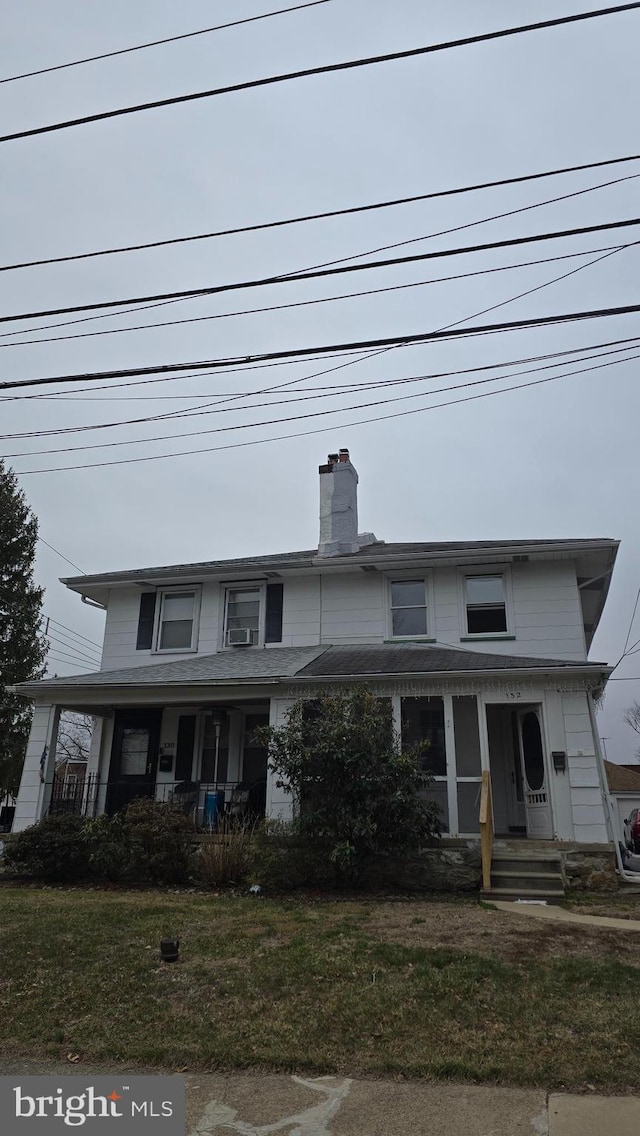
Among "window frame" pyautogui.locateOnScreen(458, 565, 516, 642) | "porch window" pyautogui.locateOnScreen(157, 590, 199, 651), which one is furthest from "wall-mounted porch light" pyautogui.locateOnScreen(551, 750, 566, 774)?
"porch window" pyautogui.locateOnScreen(157, 590, 199, 651)

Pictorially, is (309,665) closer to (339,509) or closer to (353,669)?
(353,669)

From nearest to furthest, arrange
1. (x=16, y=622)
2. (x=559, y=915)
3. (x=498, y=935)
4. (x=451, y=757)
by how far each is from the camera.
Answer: (x=498, y=935)
(x=559, y=915)
(x=451, y=757)
(x=16, y=622)

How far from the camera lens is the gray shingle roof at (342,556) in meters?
14.4

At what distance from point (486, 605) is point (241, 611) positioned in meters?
5.23

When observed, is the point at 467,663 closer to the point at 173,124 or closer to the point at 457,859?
the point at 457,859

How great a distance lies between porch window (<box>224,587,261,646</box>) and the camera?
1636 centimetres

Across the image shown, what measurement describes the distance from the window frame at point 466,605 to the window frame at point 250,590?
162 inches

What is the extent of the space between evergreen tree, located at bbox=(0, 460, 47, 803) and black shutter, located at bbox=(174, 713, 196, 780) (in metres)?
11.6

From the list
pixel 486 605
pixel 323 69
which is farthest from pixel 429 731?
pixel 323 69

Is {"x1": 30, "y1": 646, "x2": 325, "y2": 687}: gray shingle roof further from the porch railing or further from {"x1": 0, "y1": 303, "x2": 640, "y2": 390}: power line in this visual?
{"x1": 0, "y1": 303, "x2": 640, "y2": 390}: power line

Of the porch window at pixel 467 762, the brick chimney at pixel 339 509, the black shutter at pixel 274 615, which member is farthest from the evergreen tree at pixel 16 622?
the porch window at pixel 467 762

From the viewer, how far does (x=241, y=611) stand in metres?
16.6

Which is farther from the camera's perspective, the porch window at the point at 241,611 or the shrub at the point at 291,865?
the porch window at the point at 241,611

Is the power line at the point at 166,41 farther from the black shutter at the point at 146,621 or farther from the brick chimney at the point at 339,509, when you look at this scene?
the black shutter at the point at 146,621
